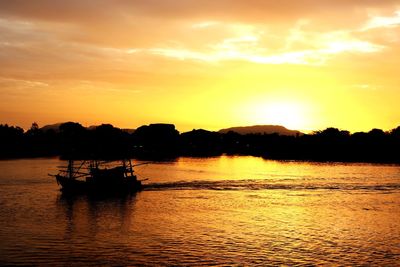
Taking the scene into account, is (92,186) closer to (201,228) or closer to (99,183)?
(99,183)

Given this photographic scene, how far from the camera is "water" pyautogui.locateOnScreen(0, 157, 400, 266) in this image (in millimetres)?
34375

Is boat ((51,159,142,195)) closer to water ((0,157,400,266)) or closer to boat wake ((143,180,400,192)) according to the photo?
water ((0,157,400,266))

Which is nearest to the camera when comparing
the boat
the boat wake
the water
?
the water

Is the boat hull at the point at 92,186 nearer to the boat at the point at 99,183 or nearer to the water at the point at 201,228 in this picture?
the boat at the point at 99,183

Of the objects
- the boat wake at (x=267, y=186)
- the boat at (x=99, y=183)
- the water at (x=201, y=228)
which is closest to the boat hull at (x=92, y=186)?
the boat at (x=99, y=183)

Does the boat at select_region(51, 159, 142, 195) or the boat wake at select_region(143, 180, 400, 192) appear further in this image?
the boat wake at select_region(143, 180, 400, 192)

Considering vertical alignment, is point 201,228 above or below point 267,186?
below

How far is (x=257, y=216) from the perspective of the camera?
54.7 meters

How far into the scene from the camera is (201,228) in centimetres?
4653

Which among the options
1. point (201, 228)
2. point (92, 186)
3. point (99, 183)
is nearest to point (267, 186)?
point (99, 183)

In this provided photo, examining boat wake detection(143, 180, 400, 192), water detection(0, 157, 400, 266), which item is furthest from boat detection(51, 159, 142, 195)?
boat wake detection(143, 180, 400, 192)

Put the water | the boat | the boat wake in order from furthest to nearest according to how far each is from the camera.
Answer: the boat wake → the boat → the water

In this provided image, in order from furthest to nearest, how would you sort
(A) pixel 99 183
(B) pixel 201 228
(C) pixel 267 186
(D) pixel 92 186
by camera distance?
1. (C) pixel 267 186
2. (A) pixel 99 183
3. (D) pixel 92 186
4. (B) pixel 201 228

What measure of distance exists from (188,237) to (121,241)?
20.5 ft
